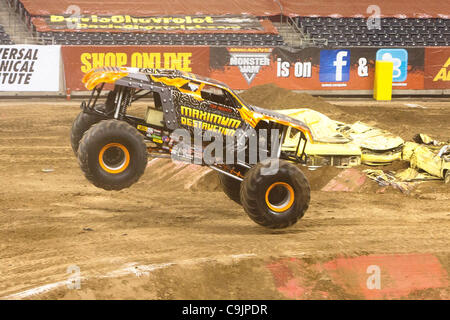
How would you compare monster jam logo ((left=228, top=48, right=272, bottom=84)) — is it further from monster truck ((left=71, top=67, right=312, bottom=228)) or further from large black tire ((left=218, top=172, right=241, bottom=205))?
monster truck ((left=71, top=67, right=312, bottom=228))

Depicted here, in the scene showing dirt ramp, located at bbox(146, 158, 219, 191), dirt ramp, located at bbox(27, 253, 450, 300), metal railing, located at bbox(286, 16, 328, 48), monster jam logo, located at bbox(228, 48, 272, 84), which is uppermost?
metal railing, located at bbox(286, 16, 328, 48)

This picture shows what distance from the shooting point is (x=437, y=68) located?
1118 inches

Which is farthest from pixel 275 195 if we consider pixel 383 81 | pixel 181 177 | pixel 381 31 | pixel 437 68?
pixel 381 31

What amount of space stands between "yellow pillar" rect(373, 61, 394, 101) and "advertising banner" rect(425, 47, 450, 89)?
190cm

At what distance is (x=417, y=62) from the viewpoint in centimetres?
2825

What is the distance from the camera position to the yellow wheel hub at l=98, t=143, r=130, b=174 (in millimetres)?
9856

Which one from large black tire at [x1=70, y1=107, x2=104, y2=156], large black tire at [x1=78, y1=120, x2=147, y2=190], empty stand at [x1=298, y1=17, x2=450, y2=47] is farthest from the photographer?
empty stand at [x1=298, y1=17, x2=450, y2=47]

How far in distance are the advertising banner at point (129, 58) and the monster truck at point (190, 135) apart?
15.7m

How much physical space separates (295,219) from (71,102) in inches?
658

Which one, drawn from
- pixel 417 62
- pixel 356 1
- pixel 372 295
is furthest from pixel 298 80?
pixel 372 295

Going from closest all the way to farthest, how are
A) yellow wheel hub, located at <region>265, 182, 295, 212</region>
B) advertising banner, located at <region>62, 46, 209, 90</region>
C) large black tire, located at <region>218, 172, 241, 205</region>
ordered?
yellow wheel hub, located at <region>265, 182, 295, 212</region> < large black tire, located at <region>218, 172, 241, 205</region> < advertising banner, located at <region>62, 46, 209, 90</region>

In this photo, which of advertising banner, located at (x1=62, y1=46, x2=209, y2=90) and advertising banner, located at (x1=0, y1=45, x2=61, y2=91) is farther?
advertising banner, located at (x1=62, y1=46, x2=209, y2=90)

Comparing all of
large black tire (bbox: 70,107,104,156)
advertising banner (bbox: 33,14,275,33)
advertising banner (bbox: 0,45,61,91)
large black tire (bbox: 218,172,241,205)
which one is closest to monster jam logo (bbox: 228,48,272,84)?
advertising banner (bbox: 33,14,275,33)

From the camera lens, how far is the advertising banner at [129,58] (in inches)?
1011
